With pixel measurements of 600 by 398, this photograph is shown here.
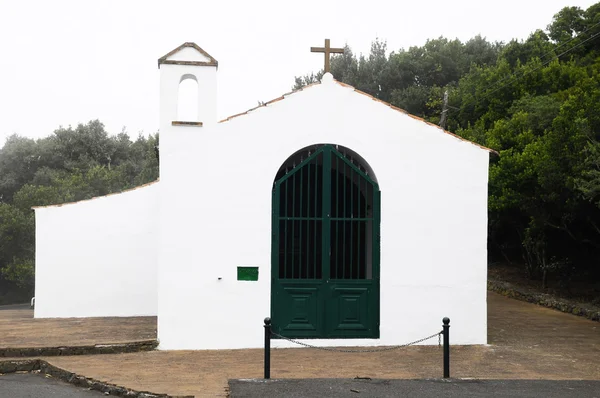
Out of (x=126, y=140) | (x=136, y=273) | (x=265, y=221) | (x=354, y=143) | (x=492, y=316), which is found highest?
(x=126, y=140)

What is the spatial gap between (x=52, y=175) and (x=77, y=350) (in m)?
30.0

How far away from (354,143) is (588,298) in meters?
9.49

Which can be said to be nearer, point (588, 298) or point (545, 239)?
point (588, 298)

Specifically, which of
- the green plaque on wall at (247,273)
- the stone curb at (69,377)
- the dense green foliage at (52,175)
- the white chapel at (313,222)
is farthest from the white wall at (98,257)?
the dense green foliage at (52,175)

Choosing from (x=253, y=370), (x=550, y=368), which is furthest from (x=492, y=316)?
(x=253, y=370)

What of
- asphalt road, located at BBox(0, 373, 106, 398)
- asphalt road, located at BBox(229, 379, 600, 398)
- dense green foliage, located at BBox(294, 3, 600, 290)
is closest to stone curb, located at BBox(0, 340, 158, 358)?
asphalt road, located at BBox(0, 373, 106, 398)

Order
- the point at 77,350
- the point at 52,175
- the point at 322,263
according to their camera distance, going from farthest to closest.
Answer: the point at 52,175, the point at 322,263, the point at 77,350

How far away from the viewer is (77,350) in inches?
408

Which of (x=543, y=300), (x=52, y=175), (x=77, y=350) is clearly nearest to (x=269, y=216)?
(x=77, y=350)

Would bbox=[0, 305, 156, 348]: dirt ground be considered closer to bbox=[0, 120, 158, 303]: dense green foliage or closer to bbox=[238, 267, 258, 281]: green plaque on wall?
bbox=[238, 267, 258, 281]: green plaque on wall

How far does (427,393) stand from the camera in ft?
26.3

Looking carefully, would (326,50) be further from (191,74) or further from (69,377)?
(69,377)

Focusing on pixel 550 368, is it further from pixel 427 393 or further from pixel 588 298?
pixel 588 298

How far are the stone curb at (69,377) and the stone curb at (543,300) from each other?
10489 millimetres
